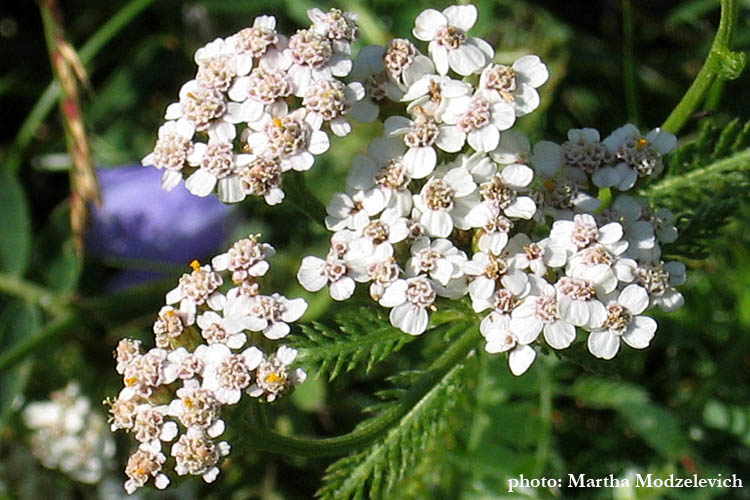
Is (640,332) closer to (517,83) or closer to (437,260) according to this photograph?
(437,260)

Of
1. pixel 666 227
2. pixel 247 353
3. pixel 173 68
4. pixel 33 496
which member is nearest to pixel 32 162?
pixel 173 68

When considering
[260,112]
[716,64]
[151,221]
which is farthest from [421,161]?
[151,221]

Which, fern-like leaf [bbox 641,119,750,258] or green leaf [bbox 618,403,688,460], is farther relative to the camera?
green leaf [bbox 618,403,688,460]

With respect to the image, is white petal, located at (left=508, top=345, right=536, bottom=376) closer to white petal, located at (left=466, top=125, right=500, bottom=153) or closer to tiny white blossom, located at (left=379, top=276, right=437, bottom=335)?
tiny white blossom, located at (left=379, top=276, right=437, bottom=335)

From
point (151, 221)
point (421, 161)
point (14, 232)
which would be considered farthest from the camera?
point (151, 221)

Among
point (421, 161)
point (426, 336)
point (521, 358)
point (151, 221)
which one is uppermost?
point (421, 161)

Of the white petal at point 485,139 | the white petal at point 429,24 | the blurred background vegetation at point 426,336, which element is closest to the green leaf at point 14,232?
the blurred background vegetation at point 426,336

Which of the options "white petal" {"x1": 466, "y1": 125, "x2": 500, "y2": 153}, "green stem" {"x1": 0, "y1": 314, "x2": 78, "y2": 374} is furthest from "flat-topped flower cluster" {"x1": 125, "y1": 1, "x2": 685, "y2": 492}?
"green stem" {"x1": 0, "y1": 314, "x2": 78, "y2": 374}
